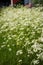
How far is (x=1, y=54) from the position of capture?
31.7ft

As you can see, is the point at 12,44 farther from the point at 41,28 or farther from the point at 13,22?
the point at 13,22

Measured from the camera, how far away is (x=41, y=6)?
57.5 feet

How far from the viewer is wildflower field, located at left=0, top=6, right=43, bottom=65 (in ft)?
29.5

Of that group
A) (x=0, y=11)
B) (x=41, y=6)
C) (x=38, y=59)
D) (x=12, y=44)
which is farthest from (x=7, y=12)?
(x=38, y=59)

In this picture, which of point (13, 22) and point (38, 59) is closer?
point (38, 59)

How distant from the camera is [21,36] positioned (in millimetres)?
11531

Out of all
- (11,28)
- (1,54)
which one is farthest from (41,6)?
(1,54)

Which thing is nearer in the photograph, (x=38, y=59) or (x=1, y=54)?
(x=38, y=59)

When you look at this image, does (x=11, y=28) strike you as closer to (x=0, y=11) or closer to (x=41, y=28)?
(x=41, y=28)

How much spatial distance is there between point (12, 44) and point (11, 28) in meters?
2.52

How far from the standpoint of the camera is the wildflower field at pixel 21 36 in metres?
8.99

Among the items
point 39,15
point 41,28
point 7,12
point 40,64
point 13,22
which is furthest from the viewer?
point 7,12

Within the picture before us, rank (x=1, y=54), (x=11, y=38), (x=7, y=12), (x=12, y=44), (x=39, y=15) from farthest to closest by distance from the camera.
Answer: (x=7, y=12) → (x=39, y=15) → (x=11, y=38) → (x=12, y=44) → (x=1, y=54)

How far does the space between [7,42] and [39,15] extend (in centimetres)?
498
